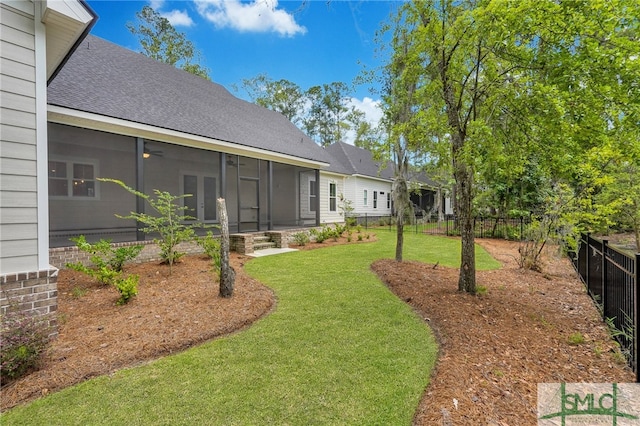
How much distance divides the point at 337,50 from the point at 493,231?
12042mm

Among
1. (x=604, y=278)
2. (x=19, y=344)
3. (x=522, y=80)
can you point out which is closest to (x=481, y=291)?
(x=604, y=278)

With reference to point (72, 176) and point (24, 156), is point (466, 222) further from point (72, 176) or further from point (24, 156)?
point (72, 176)

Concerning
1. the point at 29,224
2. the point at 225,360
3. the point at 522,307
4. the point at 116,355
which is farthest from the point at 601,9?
the point at 29,224

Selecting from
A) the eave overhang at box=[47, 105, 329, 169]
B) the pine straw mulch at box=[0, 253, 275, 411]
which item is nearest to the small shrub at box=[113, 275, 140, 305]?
the pine straw mulch at box=[0, 253, 275, 411]

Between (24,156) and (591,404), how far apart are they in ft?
20.2

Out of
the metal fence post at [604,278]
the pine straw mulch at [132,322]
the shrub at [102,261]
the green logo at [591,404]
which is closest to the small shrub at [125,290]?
the pine straw mulch at [132,322]

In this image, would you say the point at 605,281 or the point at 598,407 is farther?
the point at 605,281

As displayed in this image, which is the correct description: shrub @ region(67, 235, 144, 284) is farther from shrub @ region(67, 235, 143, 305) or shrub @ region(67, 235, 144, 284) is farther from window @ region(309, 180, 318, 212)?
window @ region(309, 180, 318, 212)

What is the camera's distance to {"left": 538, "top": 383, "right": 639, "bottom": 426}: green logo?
92.5 inches

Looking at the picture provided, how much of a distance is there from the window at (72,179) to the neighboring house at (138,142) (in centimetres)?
3

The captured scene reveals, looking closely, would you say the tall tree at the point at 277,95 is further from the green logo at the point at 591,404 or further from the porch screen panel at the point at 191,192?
the green logo at the point at 591,404

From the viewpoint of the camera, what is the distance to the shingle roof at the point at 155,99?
7414mm

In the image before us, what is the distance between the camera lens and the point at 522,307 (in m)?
4.79

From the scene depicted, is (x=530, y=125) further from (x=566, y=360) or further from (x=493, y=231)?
(x=493, y=231)
